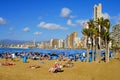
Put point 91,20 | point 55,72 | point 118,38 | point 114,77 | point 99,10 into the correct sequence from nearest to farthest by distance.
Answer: point 114,77
point 55,72
point 91,20
point 99,10
point 118,38

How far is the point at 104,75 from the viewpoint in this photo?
1755 centimetres

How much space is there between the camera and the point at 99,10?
108375 mm

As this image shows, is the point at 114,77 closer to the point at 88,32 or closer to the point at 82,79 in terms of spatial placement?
the point at 82,79

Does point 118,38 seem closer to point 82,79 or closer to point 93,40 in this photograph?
point 93,40

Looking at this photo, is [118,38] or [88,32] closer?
[88,32]

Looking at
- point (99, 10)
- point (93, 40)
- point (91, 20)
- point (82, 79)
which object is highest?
point (99, 10)

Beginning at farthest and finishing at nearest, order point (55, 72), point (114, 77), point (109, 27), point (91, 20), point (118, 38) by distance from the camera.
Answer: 1. point (118, 38)
2. point (91, 20)
3. point (109, 27)
4. point (55, 72)
5. point (114, 77)

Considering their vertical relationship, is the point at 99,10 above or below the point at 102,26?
above

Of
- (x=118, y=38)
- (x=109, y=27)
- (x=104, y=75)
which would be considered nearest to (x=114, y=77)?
(x=104, y=75)

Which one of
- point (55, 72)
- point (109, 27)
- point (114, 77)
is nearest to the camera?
point (114, 77)

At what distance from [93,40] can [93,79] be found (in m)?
22.2

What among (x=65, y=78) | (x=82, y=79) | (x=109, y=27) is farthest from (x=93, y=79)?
(x=109, y=27)

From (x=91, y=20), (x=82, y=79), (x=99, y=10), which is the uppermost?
(x=99, y=10)

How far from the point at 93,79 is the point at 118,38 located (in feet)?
348
